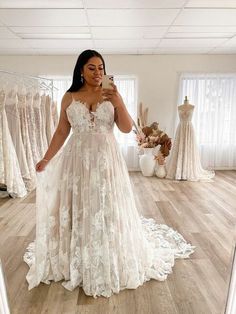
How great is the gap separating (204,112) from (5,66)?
0.97 m

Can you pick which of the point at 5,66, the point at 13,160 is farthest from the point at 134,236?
the point at 5,66

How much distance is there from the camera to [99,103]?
47.4 inches

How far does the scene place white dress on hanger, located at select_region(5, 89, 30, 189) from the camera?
49.0 inches

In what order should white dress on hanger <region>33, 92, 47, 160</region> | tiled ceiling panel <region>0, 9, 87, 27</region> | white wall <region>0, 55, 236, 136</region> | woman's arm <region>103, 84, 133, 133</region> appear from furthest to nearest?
1. white dress on hanger <region>33, 92, 47, 160</region>
2. woman's arm <region>103, 84, 133, 133</region>
3. white wall <region>0, 55, 236, 136</region>
4. tiled ceiling panel <region>0, 9, 87, 27</region>

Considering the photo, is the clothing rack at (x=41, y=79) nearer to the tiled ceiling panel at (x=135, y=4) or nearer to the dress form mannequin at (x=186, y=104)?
the tiled ceiling panel at (x=135, y=4)

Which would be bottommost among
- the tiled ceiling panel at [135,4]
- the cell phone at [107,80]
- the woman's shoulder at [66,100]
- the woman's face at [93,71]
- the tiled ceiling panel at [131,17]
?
the woman's shoulder at [66,100]

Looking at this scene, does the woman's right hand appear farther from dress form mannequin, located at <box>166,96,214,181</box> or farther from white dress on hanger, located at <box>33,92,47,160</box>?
dress form mannequin, located at <box>166,96,214,181</box>

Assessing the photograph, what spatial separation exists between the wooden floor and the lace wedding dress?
0.06 meters

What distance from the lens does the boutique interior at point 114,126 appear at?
2.99ft

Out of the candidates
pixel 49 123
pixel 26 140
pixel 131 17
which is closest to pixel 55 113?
pixel 49 123

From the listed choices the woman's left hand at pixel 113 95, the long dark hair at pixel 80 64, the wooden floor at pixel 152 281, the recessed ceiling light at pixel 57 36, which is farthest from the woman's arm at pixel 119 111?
the wooden floor at pixel 152 281

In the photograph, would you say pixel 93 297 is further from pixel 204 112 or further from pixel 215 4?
pixel 215 4

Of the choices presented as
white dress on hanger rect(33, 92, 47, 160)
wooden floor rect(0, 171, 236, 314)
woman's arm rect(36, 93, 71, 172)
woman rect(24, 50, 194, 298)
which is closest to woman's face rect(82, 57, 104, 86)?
woman rect(24, 50, 194, 298)

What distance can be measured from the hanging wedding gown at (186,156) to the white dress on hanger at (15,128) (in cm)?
79
